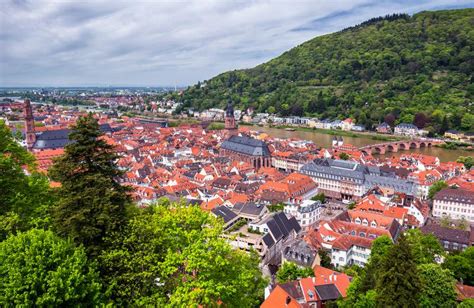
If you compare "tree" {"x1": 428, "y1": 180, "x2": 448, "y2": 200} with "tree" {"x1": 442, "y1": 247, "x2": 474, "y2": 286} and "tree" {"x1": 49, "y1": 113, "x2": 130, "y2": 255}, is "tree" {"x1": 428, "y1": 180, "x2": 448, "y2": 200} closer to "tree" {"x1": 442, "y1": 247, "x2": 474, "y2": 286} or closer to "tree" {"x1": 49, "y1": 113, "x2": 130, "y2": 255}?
"tree" {"x1": 442, "y1": 247, "x2": 474, "y2": 286}

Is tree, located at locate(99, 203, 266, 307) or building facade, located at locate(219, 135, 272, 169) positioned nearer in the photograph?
tree, located at locate(99, 203, 266, 307)

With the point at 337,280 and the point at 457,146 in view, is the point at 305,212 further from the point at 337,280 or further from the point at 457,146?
the point at 457,146

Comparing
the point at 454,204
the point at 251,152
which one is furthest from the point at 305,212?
the point at 251,152

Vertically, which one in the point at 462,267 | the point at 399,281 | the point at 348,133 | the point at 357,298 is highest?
the point at 399,281

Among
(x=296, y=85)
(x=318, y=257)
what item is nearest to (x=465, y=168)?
(x=318, y=257)

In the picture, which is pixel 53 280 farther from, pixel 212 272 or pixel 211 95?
pixel 211 95

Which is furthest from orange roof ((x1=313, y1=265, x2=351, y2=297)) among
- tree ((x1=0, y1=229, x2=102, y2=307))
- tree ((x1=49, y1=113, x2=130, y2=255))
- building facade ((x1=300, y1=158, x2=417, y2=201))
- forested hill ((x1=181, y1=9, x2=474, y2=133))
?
forested hill ((x1=181, y1=9, x2=474, y2=133))
